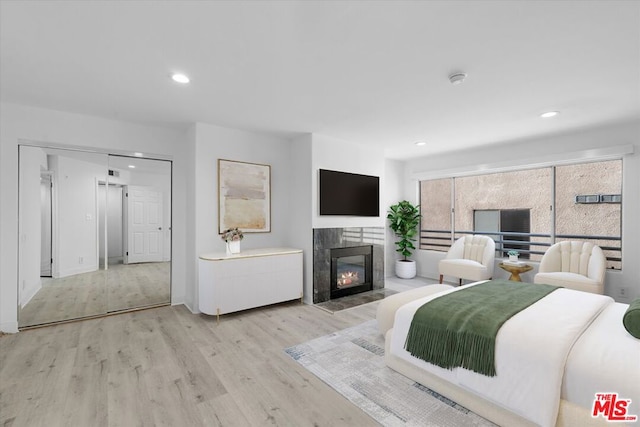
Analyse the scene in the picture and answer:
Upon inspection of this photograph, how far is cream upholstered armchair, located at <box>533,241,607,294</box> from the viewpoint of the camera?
3.59 metres

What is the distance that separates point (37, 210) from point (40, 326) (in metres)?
1.34

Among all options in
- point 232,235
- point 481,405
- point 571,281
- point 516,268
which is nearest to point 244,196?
point 232,235

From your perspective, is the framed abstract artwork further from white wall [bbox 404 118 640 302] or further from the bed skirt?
white wall [bbox 404 118 640 302]

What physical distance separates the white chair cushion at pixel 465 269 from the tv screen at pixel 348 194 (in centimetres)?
149

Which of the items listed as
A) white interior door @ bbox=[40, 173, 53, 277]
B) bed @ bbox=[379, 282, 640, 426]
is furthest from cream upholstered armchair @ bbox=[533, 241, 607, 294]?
white interior door @ bbox=[40, 173, 53, 277]

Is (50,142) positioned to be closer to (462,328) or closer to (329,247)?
(329,247)

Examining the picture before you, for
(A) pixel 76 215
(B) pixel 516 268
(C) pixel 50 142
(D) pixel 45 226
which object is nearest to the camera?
(C) pixel 50 142

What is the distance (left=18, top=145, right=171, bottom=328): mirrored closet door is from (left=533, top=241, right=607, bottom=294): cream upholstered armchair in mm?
5305

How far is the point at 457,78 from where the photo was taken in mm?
2467

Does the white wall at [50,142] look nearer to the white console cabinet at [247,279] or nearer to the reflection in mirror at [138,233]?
the reflection in mirror at [138,233]

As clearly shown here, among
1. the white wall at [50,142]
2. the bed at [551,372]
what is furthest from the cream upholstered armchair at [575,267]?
the white wall at [50,142]

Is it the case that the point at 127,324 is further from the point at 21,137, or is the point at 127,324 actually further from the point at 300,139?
the point at 300,139

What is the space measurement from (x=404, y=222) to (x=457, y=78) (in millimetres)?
3739

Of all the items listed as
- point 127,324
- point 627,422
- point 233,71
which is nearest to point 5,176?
point 127,324
